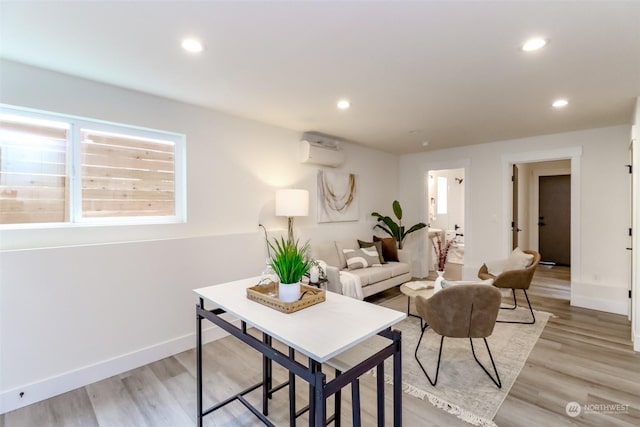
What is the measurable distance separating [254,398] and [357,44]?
2.57 m

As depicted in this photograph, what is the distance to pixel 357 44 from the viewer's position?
1927 mm

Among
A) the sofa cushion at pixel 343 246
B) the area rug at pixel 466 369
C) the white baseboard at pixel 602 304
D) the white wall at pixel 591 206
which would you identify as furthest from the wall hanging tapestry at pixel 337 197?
the white baseboard at pixel 602 304

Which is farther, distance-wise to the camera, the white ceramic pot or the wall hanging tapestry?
the wall hanging tapestry

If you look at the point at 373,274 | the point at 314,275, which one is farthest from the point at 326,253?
the point at 314,275

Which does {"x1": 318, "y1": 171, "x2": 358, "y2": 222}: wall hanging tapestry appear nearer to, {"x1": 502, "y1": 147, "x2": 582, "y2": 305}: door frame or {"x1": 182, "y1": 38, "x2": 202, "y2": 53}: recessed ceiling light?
{"x1": 502, "y1": 147, "x2": 582, "y2": 305}: door frame

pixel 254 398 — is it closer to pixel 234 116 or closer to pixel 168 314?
pixel 168 314

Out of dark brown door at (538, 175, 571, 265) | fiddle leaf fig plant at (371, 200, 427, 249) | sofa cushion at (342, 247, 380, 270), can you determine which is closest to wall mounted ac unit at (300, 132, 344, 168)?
sofa cushion at (342, 247, 380, 270)

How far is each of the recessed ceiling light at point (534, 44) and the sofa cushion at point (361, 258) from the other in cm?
301

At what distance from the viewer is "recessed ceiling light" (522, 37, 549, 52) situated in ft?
6.15

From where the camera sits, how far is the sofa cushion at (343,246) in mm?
4330

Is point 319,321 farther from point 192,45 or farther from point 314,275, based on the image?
point 192,45

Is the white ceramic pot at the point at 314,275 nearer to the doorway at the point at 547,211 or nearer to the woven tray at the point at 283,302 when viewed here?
A: the woven tray at the point at 283,302

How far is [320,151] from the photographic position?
4230 millimetres

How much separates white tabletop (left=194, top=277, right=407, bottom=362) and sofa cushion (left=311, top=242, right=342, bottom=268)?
2165mm
